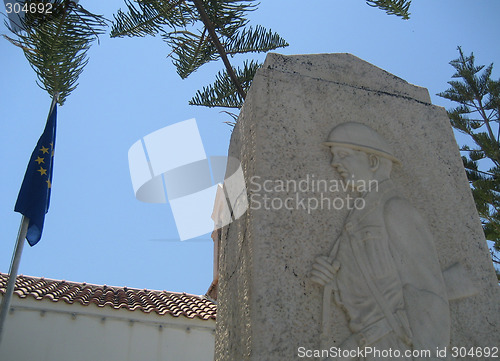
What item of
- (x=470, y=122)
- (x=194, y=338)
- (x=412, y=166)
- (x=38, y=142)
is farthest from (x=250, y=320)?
(x=470, y=122)

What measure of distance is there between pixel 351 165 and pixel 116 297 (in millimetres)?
8590

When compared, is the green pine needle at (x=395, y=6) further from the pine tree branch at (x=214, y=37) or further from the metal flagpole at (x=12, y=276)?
the metal flagpole at (x=12, y=276)

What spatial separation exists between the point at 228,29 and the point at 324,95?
1.46m

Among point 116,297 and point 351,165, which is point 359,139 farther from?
point 116,297

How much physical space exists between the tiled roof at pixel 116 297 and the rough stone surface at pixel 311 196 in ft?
22.8

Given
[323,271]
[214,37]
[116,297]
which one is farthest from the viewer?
[116,297]

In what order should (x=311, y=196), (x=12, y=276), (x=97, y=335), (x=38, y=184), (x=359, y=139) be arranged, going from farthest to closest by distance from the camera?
(x=97, y=335) < (x=38, y=184) < (x=12, y=276) < (x=359, y=139) < (x=311, y=196)

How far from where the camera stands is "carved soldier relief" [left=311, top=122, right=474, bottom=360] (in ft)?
6.41

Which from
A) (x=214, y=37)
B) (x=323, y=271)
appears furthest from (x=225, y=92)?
(x=323, y=271)

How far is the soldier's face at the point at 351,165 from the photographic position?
231 centimetres

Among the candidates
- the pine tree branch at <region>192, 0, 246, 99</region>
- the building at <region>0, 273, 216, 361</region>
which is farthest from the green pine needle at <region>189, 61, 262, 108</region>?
the building at <region>0, 273, 216, 361</region>

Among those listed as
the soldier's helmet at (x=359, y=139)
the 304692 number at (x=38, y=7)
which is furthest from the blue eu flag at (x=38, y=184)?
the soldier's helmet at (x=359, y=139)

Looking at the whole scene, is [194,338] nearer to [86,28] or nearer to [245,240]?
Result: [86,28]

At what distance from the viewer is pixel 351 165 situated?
231 cm
